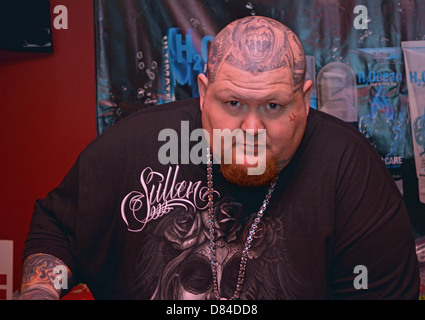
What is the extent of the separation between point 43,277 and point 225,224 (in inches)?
19.4

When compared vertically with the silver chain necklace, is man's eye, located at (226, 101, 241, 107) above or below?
above

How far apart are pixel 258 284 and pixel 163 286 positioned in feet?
0.84

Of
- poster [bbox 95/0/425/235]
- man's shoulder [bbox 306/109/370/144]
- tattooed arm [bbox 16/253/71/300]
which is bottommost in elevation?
tattooed arm [bbox 16/253/71/300]

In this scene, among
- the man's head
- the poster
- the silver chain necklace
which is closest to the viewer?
the man's head

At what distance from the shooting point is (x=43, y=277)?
1193 millimetres

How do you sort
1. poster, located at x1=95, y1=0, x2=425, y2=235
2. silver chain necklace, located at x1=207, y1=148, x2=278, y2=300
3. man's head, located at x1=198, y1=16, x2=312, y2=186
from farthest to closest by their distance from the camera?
poster, located at x1=95, y1=0, x2=425, y2=235 → silver chain necklace, located at x1=207, y1=148, x2=278, y2=300 → man's head, located at x1=198, y1=16, x2=312, y2=186

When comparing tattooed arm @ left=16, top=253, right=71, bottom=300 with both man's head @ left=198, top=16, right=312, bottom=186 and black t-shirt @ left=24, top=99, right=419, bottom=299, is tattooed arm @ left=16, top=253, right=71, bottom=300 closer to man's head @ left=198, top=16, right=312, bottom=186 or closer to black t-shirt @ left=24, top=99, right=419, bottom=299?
black t-shirt @ left=24, top=99, right=419, bottom=299

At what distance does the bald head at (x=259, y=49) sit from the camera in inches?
45.1

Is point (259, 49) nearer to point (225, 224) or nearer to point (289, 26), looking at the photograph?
point (225, 224)

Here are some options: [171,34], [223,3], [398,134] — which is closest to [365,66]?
[398,134]

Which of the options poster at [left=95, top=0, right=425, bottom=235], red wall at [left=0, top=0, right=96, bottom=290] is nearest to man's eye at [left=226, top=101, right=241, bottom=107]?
poster at [left=95, top=0, right=425, bottom=235]

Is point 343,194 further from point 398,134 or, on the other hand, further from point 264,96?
point 398,134

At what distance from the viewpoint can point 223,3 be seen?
90.2 inches

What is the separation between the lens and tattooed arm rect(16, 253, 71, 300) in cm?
116
